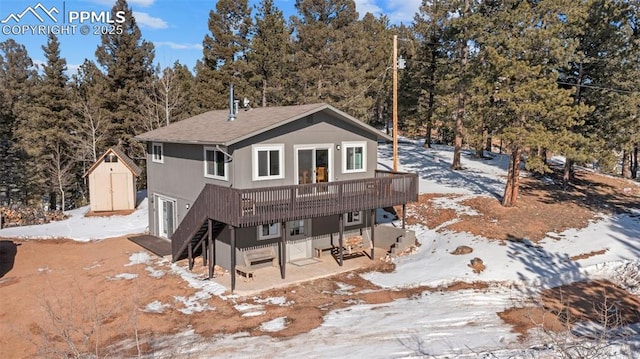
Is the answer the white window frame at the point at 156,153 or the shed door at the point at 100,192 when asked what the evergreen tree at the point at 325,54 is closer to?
the white window frame at the point at 156,153

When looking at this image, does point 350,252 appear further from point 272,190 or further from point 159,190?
point 159,190

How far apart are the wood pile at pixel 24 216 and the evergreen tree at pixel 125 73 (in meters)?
9.02

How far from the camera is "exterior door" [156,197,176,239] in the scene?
19578 mm

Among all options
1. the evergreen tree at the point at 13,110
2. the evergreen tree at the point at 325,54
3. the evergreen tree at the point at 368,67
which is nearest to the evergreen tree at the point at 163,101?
the evergreen tree at the point at 325,54

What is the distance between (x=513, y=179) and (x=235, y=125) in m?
12.9

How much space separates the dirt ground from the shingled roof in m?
4.89

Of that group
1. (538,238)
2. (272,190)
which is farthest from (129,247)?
(538,238)

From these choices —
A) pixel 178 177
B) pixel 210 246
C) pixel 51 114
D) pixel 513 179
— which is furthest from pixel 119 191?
pixel 513 179

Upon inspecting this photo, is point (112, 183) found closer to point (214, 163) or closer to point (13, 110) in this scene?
point (214, 163)

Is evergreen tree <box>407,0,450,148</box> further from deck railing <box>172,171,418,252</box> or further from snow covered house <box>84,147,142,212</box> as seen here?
snow covered house <box>84,147,142,212</box>

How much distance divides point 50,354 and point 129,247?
985 centimetres

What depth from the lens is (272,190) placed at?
14328 mm

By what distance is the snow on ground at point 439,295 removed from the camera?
963cm

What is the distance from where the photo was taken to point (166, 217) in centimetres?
2014
